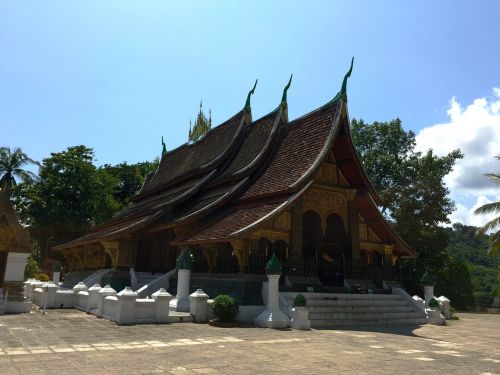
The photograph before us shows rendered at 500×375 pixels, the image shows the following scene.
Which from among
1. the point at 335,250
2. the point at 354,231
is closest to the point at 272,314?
the point at 354,231

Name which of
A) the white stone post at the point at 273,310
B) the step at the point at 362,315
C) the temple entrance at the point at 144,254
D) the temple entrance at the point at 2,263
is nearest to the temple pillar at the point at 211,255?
the white stone post at the point at 273,310

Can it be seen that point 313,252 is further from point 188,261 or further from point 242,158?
point 188,261

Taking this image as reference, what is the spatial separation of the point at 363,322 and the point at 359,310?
1.29 ft

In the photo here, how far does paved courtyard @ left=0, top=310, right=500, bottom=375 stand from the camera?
5.84m

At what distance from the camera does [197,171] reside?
20.3m

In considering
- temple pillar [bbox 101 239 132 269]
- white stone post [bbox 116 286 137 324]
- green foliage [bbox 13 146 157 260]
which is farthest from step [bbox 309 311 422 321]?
green foliage [bbox 13 146 157 260]

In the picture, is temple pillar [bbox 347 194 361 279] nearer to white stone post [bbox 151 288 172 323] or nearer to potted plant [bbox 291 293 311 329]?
potted plant [bbox 291 293 311 329]

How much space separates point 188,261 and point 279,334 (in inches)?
160

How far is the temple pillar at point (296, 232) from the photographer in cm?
1394

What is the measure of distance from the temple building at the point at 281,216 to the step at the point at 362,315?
1.64 m

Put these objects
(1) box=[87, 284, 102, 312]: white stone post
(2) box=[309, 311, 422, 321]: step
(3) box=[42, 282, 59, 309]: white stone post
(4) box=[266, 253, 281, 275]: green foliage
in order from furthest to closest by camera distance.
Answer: (3) box=[42, 282, 59, 309]: white stone post → (1) box=[87, 284, 102, 312]: white stone post → (2) box=[309, 311, 422, 321]: step → (4) box=[266, 253, 281, 275]: green foliage

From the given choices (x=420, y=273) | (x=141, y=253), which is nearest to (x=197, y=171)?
(x=141, y=253)

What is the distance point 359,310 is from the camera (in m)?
12.9

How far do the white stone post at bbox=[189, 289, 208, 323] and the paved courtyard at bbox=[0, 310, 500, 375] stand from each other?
0.54m
